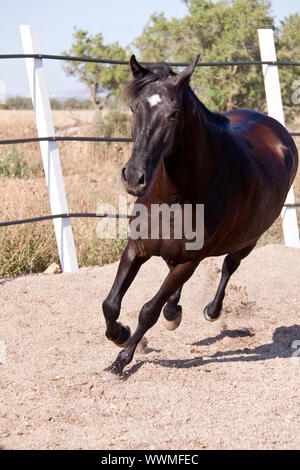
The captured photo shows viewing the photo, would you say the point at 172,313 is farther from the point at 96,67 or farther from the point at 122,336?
the point at 96,67

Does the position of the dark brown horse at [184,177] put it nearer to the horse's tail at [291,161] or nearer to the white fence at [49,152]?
the horse's tail at [291,161]

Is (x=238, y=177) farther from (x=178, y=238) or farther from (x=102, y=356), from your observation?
(x=102, y=356)

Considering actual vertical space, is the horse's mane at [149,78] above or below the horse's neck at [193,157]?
above

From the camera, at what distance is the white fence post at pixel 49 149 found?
607 cm

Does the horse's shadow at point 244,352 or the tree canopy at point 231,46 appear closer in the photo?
the horse's shadow at point 244,352

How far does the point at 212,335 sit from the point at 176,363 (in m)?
0.83

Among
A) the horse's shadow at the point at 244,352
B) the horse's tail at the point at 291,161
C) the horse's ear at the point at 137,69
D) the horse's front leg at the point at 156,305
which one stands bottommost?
the horse's shadow at the point at 244,352

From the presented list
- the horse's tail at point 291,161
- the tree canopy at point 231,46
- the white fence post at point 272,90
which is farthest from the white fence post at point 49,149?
the tree canopy at point 231,46

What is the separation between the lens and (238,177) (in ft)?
13.0

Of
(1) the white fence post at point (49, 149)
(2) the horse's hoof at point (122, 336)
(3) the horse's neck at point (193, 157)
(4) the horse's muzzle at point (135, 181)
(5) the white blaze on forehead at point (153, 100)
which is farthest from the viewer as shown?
(1) the white fence post at point (49, 149)

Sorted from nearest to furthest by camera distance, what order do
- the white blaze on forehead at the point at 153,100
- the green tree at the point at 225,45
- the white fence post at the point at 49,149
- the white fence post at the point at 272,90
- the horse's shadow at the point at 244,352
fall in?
the white blaze on forehead at the point at 153,100 → the horse's shadow at the point at 244,352 → the white fence post at the point at 49,149 → the white fence post at the point at 272,90 → the green tree at the point at 225,45

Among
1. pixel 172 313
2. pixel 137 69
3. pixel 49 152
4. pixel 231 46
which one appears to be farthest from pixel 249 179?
pixel 231 46

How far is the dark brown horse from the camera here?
3.00 metres
